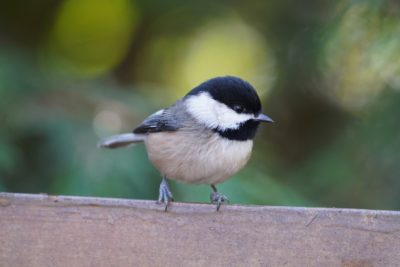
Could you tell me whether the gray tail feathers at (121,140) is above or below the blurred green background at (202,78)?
below

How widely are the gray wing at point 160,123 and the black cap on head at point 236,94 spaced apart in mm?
228

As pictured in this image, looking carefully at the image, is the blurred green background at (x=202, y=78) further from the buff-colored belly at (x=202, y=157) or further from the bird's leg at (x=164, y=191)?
the buff-colored belly at (x=202, y=157)

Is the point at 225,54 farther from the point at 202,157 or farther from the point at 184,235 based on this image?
the point at 184,235

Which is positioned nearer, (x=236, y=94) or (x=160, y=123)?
(x=236, y=94)

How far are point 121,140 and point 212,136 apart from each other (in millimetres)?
629

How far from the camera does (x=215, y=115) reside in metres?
2.55

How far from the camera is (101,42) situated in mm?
4109

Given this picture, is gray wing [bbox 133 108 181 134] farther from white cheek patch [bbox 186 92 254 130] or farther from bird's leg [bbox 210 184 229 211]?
bird's leg [bbox 210 184 229 211]

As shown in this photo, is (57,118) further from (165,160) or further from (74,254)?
(74,254)

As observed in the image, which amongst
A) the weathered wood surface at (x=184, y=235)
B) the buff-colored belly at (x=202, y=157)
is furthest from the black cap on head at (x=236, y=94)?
the weathered wood surface at (x=184, y=235)

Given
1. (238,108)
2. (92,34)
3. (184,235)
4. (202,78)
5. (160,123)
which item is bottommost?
(184,235)

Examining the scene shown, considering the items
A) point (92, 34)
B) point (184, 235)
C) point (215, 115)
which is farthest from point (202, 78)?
point (184, 235)

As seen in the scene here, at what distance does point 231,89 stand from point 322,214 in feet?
2.48

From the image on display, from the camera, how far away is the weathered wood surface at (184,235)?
1.84m
